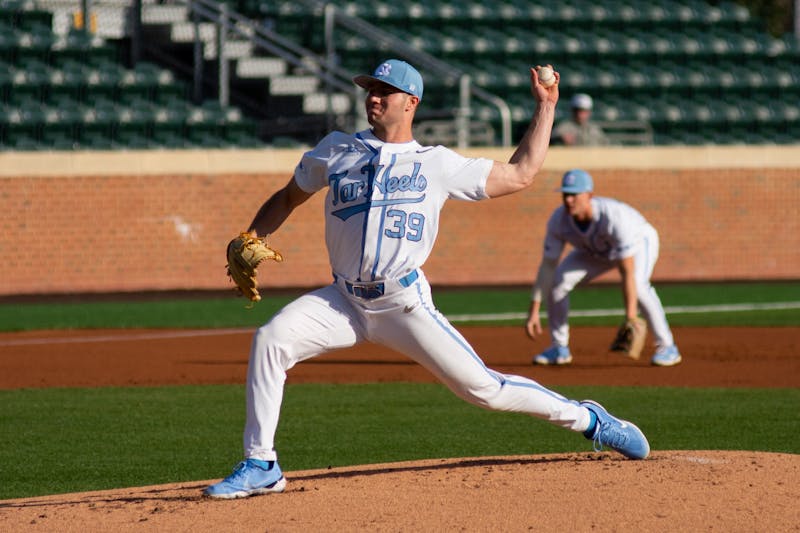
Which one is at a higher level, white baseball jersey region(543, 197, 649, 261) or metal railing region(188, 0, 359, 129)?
white baseball jersey region(543, 197, 649, 261)

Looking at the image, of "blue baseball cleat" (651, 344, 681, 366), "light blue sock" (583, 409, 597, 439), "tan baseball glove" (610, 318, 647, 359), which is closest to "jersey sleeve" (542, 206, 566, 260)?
"tan baseball glove" (610, 318, 647, 359)

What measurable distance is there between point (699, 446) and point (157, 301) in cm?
1191

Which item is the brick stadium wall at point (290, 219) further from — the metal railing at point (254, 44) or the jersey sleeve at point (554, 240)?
the jersey sleeve at point (554, 240)

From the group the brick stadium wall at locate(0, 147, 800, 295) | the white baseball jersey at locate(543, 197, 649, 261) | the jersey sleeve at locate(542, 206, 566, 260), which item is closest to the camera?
the white baseball jersey at locate(543, 197, 649, 261)

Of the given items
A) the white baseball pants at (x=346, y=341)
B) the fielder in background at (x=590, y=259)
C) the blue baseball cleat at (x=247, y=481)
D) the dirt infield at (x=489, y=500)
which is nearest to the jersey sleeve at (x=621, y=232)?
the fielder in background at (x=590, y=259)

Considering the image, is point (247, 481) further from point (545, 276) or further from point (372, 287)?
point (545, 276)

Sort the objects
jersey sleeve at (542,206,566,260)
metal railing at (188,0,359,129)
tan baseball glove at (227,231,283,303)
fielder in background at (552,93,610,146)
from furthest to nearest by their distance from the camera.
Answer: fielder in background at (552,93,610,146) < metal railing at (188,0,359,129) < jersey sleeve at (542,206,566,260) < tan baseball glove at (227,231,283,303)

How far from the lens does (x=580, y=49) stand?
24.2m

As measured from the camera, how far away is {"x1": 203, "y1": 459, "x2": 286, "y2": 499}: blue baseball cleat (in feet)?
18.1

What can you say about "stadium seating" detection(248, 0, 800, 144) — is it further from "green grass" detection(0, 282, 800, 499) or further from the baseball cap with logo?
the baseball cap with logo

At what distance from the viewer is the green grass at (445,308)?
15.4 m

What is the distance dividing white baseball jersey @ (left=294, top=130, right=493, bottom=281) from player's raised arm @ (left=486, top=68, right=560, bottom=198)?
0.06 meters

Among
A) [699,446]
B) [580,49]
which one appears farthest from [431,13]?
[699,446]

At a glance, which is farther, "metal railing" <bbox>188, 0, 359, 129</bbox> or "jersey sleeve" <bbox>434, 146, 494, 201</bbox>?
"metal railing" <bbox>188, 0, 359, 129</bbox>
